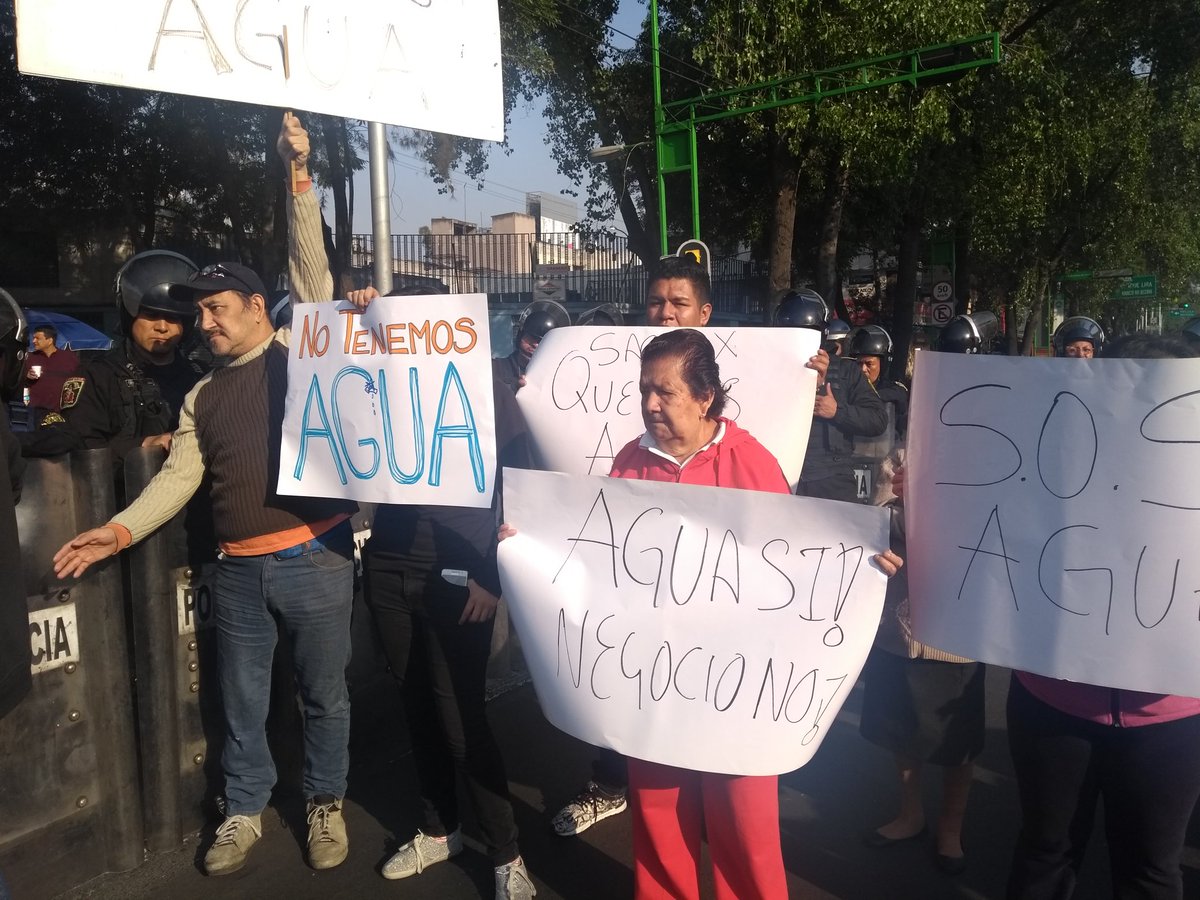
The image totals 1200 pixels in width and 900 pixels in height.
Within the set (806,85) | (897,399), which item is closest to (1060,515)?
(897,399)

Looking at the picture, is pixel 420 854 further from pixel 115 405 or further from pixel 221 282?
pixel 115 405

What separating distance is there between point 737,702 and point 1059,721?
2.66 ft

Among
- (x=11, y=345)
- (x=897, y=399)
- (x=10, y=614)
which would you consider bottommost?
(x=10, y=614)

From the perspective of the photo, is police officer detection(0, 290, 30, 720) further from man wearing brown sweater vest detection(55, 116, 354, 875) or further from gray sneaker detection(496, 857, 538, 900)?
gray sneaker detection(496, 857, 538, 900)

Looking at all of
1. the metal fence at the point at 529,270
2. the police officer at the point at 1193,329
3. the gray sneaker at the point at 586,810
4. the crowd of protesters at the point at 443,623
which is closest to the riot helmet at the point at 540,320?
the crowd of protesters at the point at 443,623

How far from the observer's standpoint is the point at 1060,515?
229 cm

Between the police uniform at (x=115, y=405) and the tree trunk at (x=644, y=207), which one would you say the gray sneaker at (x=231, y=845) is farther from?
the tree trunk at (x=644, y=207)

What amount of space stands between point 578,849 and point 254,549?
159 centimetres

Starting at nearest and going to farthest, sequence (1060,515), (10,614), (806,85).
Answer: (10,614), (1060,515), (806,85)

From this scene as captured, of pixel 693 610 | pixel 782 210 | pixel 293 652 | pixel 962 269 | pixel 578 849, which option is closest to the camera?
pixel 693 610

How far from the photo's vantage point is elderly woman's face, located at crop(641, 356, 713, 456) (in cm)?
265

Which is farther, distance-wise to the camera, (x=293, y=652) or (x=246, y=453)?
(x=293, y=652)

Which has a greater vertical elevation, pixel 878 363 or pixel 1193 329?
pixel 1193 329

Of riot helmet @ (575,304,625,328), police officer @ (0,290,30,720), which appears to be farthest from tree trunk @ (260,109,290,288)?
police officer @ (0,290,30,720)
